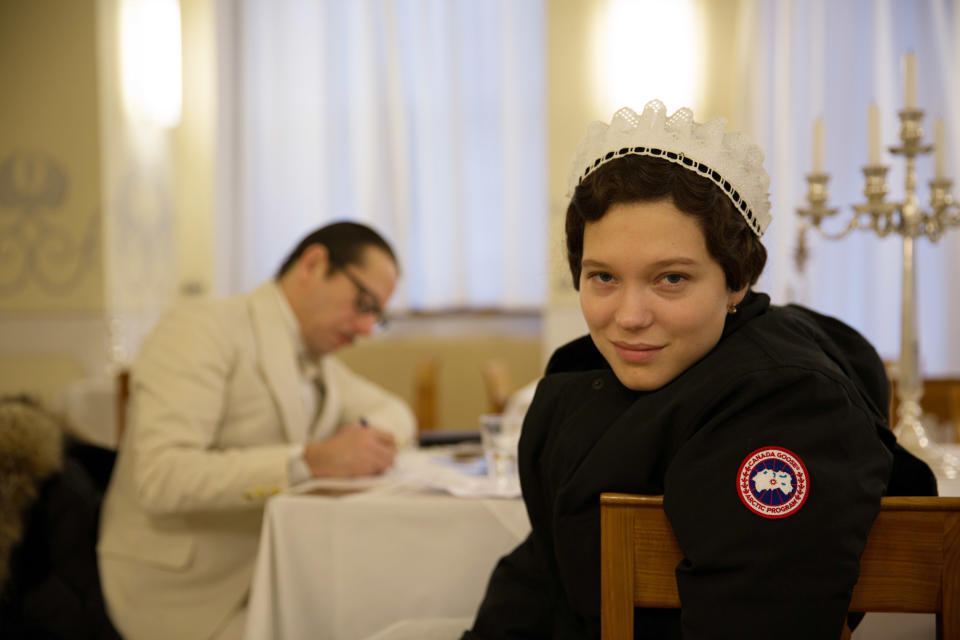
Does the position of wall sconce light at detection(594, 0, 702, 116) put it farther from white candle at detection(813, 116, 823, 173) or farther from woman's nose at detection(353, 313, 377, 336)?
woman's nose at detection(353, 313, 377, 336)

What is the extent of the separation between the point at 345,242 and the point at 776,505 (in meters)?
1.49

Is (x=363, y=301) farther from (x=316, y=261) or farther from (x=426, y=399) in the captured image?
(x=426, y=399)

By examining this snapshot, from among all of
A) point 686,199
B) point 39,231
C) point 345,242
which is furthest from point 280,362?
point 39,231

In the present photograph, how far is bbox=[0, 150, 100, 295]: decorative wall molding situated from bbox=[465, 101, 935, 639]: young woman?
14.8 feet

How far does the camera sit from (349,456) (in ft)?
6.21

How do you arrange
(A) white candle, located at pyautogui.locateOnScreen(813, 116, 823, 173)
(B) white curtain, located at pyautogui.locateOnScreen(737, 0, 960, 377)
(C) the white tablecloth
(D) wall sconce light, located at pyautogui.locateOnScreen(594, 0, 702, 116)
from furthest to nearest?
(D) wall sconce light, located at pyautogui.locateOnScreen(594, 0, 702, 116) → (B) white curtain, located at pyautogui.locateOnScreen(737, 0, 960, 377) → (A) white candle, located at pyautogui.locateOnScreen(813, 116, 823, 173) → (C) the white tablecloth

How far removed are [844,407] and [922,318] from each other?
4.91 m

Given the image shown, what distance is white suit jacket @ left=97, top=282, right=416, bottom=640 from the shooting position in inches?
72.4

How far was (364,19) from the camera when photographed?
18.6ft

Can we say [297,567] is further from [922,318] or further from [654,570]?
[922,318]

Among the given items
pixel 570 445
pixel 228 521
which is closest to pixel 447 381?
pixel 228 521

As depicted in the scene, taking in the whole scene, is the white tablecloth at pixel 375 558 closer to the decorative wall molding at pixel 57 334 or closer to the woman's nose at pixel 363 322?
the woman's nose at pixel 363 322

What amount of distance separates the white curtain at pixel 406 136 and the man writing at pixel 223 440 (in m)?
3.43

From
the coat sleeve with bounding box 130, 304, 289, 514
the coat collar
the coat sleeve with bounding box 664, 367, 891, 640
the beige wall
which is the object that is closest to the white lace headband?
the coat sleeve with bounding box 664, 367, 891, 640
